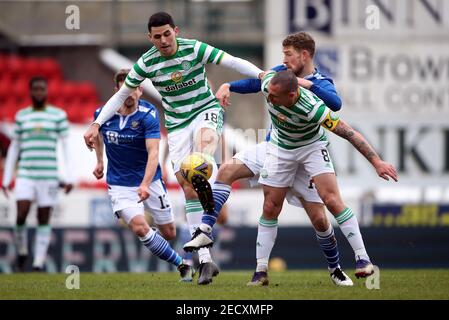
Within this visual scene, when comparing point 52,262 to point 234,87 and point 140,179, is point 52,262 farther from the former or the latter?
point 234,87

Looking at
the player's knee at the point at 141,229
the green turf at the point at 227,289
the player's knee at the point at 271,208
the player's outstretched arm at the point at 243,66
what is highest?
the player's outstretched arm at the point at 243,66

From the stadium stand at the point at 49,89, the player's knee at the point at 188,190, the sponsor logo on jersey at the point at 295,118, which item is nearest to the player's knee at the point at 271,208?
the player's knee at the point at 188,190

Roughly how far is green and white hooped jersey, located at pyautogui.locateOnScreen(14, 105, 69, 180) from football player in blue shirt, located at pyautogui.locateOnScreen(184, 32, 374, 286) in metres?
4.97

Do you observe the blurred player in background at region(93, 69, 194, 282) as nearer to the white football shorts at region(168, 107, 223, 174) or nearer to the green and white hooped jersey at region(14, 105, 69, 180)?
the white football shorts at region(168, 107, 223, 174)

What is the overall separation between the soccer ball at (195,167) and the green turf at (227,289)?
0.99m

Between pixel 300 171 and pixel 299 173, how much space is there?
0.07 feet

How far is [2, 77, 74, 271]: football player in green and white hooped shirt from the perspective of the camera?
582 inches

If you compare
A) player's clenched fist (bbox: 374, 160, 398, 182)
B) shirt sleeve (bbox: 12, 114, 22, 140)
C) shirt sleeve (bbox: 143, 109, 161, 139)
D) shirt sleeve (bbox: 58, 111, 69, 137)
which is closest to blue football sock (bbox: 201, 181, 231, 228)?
shirt sleeve (bbox: 143, 109, 161, 139)

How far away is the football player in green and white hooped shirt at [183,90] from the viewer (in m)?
10.3

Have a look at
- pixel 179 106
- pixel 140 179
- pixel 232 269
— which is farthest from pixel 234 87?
pixel 232 269

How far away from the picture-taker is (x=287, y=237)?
17.1 m

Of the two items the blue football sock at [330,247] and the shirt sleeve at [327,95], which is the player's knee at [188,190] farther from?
the shirt sleeve at [327,95]

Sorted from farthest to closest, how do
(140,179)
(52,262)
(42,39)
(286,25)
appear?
(42,39)
(286,25)
(52,262)
(140,179)
